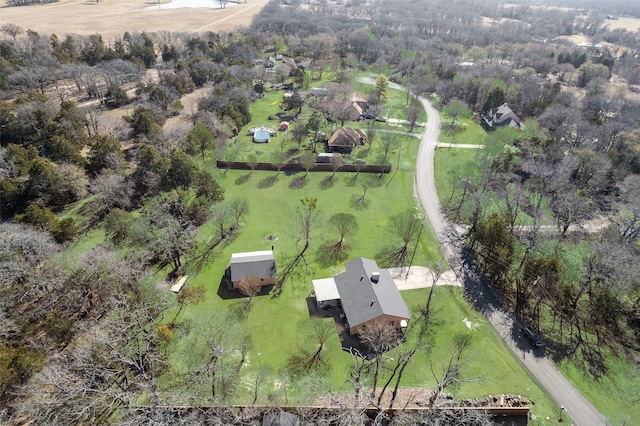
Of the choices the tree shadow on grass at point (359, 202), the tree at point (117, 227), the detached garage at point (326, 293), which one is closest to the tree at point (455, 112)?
the tree shadow on grass at point (359, 202)

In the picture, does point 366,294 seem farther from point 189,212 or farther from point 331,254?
point 189,212

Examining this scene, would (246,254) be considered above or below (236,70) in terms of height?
below

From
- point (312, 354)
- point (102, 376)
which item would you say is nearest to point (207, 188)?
point (102, 376)

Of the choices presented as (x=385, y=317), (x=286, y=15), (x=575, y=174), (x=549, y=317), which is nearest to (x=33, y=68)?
(x=385, y=317)

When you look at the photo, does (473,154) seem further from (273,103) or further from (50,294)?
(50,294)

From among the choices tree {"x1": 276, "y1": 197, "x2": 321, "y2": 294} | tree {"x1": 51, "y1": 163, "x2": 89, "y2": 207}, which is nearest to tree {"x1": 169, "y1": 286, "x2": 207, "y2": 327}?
tree {"x1": 276, "y1": 197, "x2": 321, "y2": 294}

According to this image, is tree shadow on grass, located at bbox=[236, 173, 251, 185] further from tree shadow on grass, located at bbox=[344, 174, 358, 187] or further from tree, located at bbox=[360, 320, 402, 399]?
tree, located at bbox=[360, 320, 402, 399]
